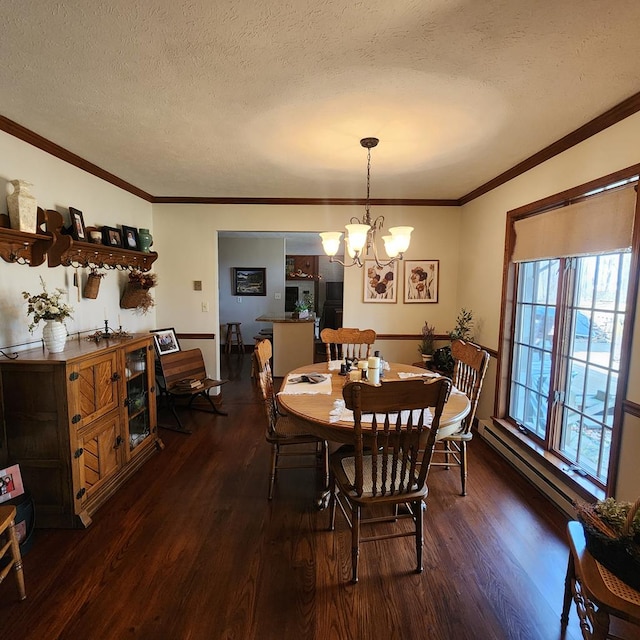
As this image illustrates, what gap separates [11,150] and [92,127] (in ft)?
1.70

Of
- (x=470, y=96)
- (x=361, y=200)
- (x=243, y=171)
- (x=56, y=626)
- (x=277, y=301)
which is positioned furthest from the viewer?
(x=277, y=301)

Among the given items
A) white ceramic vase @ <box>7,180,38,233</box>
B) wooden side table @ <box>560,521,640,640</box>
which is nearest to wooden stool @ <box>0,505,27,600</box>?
white ceramic vase @ <box>7,180,38,233</box>

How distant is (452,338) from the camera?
3729mm

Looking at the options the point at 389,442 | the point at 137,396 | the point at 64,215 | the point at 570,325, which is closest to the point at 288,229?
the point at 64,215

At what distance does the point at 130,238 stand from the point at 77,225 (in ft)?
2.46

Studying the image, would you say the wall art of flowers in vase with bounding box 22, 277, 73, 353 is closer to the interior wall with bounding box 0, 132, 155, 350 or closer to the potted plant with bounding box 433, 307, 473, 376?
the interior wall with bounding box 0, 132, 155, 350

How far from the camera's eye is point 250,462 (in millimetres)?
2859

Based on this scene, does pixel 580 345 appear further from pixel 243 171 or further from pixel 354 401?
pixel 243 171

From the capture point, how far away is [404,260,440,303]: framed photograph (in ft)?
13.6

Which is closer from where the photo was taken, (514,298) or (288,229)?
(514,298)

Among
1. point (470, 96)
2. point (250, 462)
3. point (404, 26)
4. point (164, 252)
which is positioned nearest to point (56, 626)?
point (250, 462)

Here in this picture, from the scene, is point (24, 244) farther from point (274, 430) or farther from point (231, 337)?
point (231, 337)

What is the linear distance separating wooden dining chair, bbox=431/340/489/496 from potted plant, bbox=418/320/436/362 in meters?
1.14

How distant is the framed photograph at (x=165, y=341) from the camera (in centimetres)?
375
